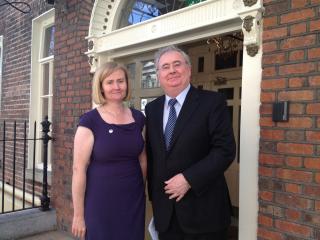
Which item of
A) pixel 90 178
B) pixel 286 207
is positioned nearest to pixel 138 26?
pixel 90 178

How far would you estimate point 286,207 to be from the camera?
245 centimetres

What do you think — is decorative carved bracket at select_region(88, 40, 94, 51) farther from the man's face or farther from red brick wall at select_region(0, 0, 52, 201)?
the man's face

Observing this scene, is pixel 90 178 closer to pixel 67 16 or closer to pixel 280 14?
pixel 280 14

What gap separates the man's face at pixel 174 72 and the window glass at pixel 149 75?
182cm

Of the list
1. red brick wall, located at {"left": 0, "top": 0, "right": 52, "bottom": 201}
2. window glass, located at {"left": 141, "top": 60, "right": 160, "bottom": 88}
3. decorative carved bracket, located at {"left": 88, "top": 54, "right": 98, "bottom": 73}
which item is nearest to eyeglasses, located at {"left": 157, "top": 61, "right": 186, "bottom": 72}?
window glass, located at {"left": 141, "top": 60, "right": 160, "bottom": 88}

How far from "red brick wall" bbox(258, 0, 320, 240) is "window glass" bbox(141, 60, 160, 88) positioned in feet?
5.44

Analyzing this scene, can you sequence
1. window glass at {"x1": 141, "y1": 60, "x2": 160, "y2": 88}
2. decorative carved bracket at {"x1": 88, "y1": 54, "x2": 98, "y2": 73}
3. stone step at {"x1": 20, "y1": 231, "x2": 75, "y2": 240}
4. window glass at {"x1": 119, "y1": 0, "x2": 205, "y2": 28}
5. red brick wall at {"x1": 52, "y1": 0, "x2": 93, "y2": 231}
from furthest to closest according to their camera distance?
stone step at {"x1": 20, "y1": 231, "x2": 75, "y2": 240}
red brick wall at {"x1": 52, "y1": 0, "x2": 93, "y2": 231}
decorative carved bracket at {"x1": 88, "y1": 54, "x2": 98, "y2": 73}
window glass at {"x1": 141, "y1": 60, "x2": 160, "y2": 88}
window glass at {"x1": 119, "y1": 0, "x2": 205, "y2": 28}

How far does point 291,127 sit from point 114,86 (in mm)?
1146

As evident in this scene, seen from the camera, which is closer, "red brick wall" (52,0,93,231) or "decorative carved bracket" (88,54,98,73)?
"decorative carved bracket" (88,54,98,73)

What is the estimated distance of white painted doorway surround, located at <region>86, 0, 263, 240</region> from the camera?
103 inches

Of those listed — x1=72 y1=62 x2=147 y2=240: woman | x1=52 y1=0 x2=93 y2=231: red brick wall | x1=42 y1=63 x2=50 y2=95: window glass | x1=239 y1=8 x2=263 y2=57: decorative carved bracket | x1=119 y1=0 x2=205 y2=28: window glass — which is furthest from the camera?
x1=42 y1=63 x2=50 y2=95: window glass

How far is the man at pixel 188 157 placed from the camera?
203cm

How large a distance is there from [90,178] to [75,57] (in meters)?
2.60

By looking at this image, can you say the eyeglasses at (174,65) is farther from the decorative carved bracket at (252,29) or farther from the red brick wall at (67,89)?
the red brick wall at (67,89)
